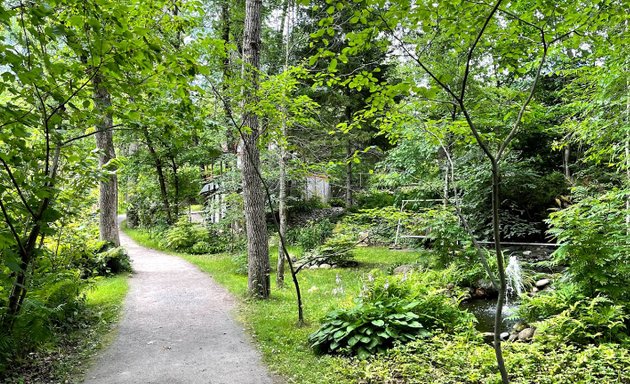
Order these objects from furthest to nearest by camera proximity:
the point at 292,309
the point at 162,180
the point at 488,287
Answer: the point at 162,180 < the point at 488,287 < the point at 292,309

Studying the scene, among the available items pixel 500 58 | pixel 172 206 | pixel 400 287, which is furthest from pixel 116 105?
pixel 172 206

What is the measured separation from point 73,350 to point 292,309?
119 inches

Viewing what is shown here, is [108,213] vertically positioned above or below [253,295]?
above

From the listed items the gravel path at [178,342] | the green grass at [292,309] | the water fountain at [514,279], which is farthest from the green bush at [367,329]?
the water fountain at [514,279]

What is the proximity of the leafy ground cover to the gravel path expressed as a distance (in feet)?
0.57

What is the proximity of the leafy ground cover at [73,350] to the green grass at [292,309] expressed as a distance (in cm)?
196

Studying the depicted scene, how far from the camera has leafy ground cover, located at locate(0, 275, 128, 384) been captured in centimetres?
376

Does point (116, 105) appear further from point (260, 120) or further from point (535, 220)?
point (535, 220)

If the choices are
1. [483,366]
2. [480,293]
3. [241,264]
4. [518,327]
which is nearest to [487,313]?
[480,293]

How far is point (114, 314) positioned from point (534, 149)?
12.5 metres

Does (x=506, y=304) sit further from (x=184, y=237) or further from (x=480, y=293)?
(x=184, y=237)

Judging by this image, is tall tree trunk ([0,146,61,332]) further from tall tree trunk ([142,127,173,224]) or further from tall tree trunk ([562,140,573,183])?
tall tree trunk ([562,140,573,183])

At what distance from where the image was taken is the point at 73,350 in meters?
4.55

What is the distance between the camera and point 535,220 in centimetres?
1178
